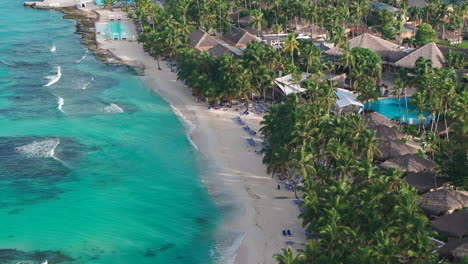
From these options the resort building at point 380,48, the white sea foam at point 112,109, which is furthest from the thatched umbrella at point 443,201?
the white sea foam at point 112,109

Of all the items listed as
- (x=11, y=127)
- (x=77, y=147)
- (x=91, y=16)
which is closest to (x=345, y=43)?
(x=77, y=147)

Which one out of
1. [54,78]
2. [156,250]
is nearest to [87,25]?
[54,78]

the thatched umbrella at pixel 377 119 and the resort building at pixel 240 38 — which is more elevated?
the resort building at pixel 240 38

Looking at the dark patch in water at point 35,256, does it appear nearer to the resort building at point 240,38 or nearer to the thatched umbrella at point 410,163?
the thatched umbrella at point 410,163

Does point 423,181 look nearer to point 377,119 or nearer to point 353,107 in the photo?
point 377,119

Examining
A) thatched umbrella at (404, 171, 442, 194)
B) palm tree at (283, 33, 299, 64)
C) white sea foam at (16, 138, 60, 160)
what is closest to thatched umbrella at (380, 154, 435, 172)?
thatched umbrella at (404, 171, 442, 194)
